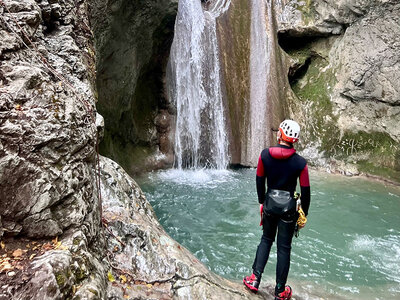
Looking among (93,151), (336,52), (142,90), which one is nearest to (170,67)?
(142,90)

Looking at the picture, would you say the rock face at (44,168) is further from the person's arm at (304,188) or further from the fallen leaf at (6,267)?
the person's arm at (304,188)

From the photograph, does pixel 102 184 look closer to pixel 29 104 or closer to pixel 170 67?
pixel 29 104

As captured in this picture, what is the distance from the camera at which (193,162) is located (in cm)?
1028

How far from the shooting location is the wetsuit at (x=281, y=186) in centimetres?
302

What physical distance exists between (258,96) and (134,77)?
447 cm

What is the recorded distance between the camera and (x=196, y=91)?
10.3 meters

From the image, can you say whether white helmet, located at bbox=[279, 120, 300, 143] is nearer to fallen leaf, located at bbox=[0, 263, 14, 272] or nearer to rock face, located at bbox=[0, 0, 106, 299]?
rock face, located at bbox=[0, 0, 106, 299]

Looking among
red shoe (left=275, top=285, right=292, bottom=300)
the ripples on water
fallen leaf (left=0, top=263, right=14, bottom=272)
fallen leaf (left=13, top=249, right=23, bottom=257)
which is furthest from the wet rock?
the ripples on water

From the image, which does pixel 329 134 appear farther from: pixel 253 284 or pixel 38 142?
pixel 38 142

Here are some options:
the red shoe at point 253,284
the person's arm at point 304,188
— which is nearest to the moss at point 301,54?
the person's arm at point 304,188

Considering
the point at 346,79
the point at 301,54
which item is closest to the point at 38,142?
the point at 346,79

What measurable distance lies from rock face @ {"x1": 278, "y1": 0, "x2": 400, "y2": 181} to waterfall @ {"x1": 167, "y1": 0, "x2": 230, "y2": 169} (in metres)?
2.81

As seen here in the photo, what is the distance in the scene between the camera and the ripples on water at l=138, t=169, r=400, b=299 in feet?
15.6

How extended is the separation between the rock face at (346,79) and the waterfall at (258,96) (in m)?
1.10
